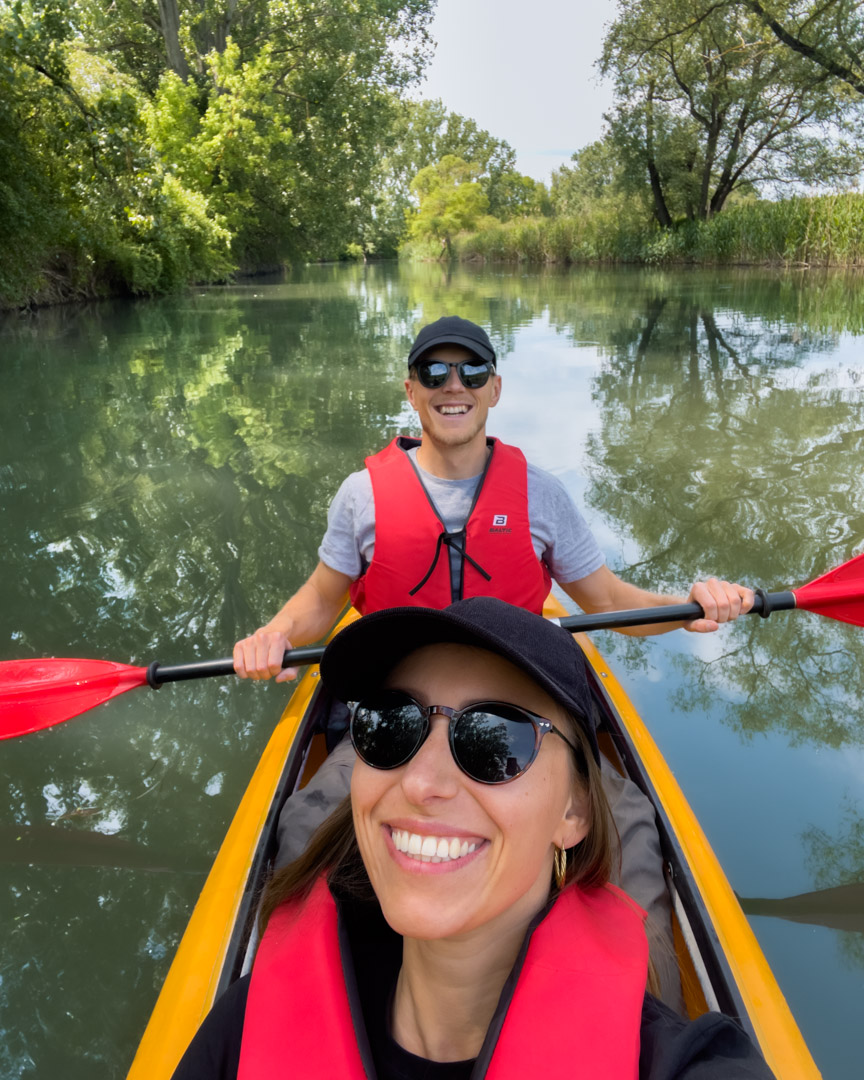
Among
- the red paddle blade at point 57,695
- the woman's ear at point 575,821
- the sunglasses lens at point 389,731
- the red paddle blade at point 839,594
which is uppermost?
the sunglasses lens at point 389,731

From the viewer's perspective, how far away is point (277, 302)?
1753 centimetres

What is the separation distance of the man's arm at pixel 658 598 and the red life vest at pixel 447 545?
0.70 feet

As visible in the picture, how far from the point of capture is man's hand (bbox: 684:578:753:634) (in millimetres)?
2068

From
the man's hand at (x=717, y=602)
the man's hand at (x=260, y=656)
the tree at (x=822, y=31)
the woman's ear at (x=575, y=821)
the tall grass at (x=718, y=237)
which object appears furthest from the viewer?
the tall grass at (x=718, y=237)

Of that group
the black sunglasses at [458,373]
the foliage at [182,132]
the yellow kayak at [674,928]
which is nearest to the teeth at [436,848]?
the yellow kayak at [674,928]

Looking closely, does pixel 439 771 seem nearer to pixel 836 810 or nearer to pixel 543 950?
pixel 543 950

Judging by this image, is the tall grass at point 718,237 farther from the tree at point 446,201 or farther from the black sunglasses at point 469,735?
the black sunglasses at point 469,735

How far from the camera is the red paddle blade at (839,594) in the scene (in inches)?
98.2

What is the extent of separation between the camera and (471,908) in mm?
840

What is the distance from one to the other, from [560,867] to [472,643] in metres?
0.32

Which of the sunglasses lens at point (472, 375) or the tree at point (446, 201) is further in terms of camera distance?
the tree at point (446, 201)

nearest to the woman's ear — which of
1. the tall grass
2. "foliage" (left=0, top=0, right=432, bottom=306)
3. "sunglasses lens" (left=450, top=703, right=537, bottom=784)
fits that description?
"sunglasses lens" (left=450, top=703, right=537, bottom=784)

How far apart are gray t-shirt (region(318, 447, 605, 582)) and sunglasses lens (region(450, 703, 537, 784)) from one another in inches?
54.2

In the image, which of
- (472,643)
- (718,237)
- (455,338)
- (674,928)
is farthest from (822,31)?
(472,643)
